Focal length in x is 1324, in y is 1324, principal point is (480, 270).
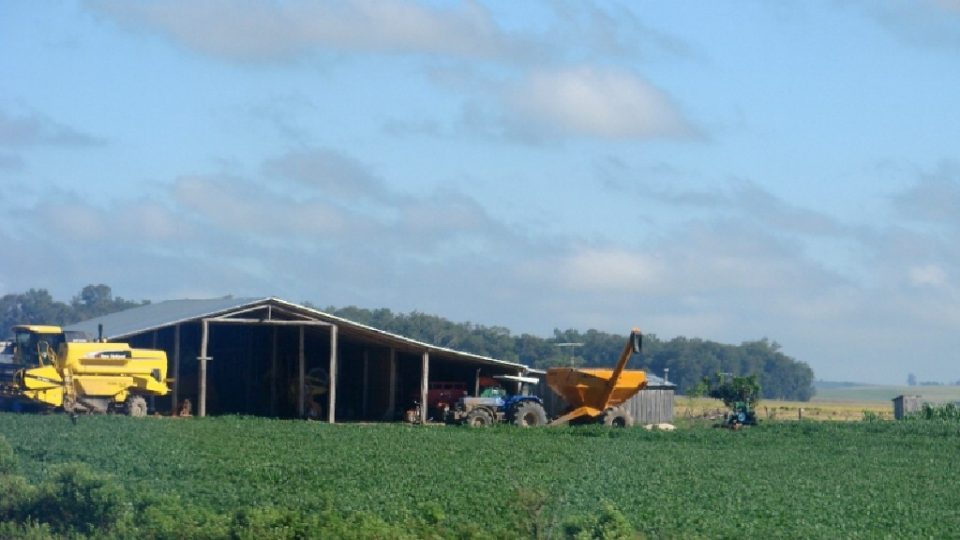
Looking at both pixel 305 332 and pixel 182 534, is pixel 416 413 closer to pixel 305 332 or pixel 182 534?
pixel 305 332

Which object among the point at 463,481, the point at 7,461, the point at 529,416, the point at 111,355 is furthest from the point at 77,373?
the point at 463,481

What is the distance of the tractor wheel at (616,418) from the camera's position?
4269 cm

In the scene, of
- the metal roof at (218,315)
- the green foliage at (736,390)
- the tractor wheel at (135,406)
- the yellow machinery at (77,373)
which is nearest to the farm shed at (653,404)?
the green foliage at (736,390)

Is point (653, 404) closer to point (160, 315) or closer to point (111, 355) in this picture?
point (160, 315)

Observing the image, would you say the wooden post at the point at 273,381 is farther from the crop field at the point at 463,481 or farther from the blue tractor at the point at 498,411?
the crop field at the point at 463,481

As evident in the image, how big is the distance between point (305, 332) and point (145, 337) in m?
5.66

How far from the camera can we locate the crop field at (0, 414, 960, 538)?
52.5ft

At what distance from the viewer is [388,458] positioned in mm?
26844

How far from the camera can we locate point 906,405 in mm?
66125

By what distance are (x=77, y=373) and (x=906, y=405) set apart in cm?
4340

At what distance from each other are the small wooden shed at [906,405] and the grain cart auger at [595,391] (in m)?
27.0

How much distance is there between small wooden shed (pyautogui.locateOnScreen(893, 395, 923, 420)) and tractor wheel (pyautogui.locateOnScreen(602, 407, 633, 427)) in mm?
26573

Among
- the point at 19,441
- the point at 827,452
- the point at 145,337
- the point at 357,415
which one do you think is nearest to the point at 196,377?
the point at 145,337

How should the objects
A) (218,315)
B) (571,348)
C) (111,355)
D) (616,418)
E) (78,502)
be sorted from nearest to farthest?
(78,502), (111,355), (218,315), (616,418), (571,348)
